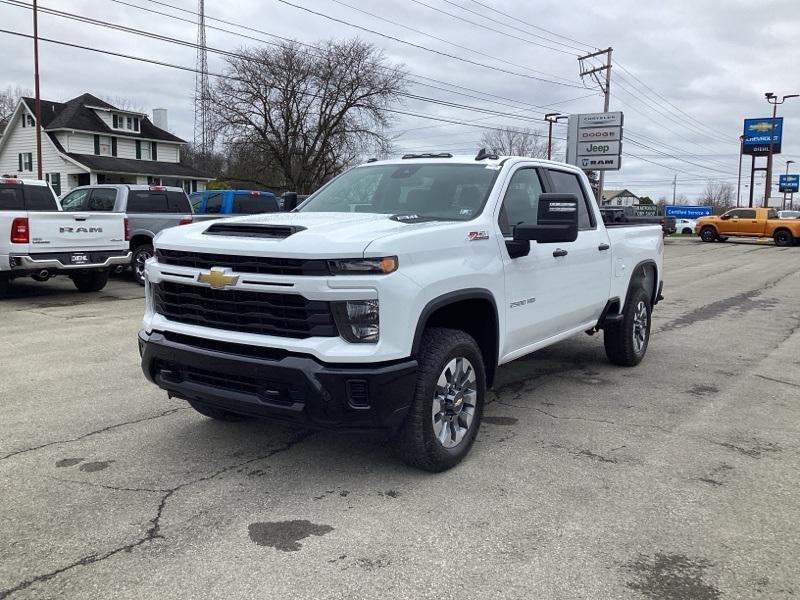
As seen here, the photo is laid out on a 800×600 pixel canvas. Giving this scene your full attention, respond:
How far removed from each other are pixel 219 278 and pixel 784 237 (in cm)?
3644

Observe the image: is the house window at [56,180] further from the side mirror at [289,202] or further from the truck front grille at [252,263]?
the truck front grille at [252,263]

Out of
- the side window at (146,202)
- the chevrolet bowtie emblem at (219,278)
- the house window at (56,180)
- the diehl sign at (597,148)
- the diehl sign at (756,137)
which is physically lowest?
the chevrolet bowtie emblem at (219,278)

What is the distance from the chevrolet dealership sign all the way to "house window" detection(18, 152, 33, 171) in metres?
34.6

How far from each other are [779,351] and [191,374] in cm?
700

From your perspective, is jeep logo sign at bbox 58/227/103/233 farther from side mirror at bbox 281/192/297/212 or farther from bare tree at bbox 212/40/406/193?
bare tree at bbox 212/40/406/193

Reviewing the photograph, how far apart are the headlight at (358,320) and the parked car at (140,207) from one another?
34.3ft

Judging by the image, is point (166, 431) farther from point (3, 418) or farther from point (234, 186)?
point (234, 186)

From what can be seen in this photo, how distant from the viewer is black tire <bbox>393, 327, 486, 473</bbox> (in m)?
3.85

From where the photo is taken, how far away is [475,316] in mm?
4527

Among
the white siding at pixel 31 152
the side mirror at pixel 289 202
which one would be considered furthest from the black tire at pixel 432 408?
the white siding at pixel 31 152

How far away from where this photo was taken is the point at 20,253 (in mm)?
10617

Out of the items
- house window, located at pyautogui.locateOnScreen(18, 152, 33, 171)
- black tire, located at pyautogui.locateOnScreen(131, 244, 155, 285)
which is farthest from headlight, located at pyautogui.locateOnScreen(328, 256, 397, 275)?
house window, located at pyautogui.locateOnScreen(18, 152, 33, 171)

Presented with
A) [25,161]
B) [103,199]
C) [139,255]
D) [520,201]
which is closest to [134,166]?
[25,161]

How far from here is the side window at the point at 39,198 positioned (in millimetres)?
11672
